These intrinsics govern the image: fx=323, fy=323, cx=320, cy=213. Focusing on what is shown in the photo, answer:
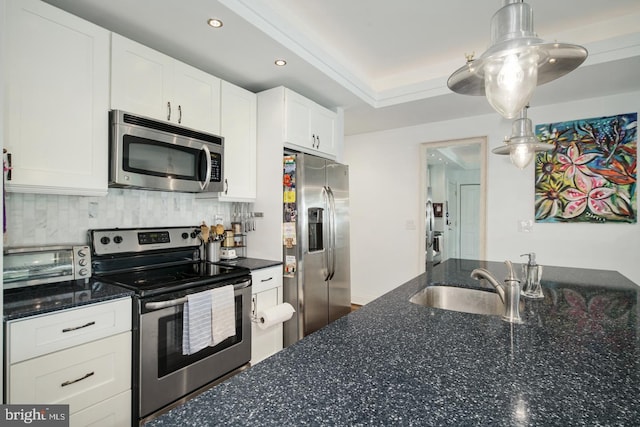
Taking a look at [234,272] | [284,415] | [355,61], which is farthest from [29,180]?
[355,61]

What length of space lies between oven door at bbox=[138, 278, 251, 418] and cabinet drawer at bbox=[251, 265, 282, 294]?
1.23 ft

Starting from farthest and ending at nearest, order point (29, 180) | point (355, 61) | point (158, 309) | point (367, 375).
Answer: point (355, 61), point (158, 309), point (29, 180), point (367, 375)

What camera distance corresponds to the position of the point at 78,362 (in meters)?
1.45

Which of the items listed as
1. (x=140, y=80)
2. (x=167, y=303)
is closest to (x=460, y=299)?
(x=167, y=303)

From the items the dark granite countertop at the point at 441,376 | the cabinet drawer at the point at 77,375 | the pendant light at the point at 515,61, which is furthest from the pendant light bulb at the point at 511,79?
the cabinet drawer at the point at 77,375

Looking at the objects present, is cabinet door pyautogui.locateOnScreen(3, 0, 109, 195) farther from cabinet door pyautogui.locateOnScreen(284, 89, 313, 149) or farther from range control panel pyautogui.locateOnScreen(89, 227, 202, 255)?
cabinet door pyautogui.locateOnScreen(284, 89, 313, 149)

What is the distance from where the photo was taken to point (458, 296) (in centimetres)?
184

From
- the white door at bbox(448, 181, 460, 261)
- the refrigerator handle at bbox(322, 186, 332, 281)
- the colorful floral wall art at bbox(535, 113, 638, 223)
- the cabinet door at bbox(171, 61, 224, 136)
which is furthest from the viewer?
the white door at bbox(448, 181, 460, 261)

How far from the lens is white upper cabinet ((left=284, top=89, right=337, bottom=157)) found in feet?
8.93

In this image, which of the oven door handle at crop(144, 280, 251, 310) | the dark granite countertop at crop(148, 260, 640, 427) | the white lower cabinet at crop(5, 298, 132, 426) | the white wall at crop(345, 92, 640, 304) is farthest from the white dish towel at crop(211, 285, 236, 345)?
the white wall at crop(345, 92, 640, 304)

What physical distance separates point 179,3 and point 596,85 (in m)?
3.38

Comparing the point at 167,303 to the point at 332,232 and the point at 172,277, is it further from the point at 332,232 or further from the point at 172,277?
the point at 332,232

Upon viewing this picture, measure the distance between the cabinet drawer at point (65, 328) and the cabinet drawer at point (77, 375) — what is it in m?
0.03

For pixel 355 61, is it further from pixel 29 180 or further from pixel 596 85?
pixel 29 180
